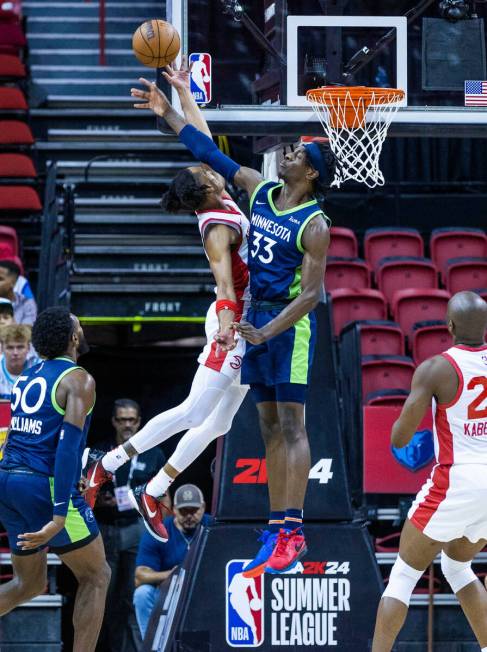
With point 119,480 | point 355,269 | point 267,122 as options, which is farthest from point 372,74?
point 355,269

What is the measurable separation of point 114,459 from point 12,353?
248cm

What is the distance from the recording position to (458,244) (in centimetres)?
1369

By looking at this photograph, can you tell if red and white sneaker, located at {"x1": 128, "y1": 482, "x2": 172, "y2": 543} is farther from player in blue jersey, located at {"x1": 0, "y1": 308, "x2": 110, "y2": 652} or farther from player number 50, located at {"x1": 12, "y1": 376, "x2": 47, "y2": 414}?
player number 50, located at {"x1": 12, "y1": 376, "x2": 47, "y2": 414}

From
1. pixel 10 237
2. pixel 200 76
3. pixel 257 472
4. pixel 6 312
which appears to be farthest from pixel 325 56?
pixel 10 237

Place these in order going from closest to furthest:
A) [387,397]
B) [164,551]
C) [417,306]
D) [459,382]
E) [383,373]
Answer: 1. [459,382]
2. [164,551]
3. [387,397]
4. [383,373]
5. [417,306]

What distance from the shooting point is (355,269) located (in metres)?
Answer: 13.0

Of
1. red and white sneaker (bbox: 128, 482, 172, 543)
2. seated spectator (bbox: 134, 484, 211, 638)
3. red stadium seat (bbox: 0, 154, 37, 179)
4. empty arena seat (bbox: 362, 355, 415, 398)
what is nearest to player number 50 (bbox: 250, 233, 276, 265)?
red and white sneaker (bbox: 128, 482, 172, 543)

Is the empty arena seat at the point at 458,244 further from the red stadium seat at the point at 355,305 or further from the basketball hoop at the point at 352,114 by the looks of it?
the basketball hoop at the point at 352,114

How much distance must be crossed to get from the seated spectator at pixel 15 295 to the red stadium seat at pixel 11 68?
3.96 m

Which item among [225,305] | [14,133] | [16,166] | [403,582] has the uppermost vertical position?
[14,133]

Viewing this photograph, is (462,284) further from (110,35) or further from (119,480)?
(110,35)

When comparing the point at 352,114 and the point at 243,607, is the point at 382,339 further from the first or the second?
the point at 352,114

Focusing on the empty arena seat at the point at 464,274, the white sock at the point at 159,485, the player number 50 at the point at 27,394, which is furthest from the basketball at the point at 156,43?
the empty arena seat at the point at 464,274

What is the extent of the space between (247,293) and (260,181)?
0.61 m
